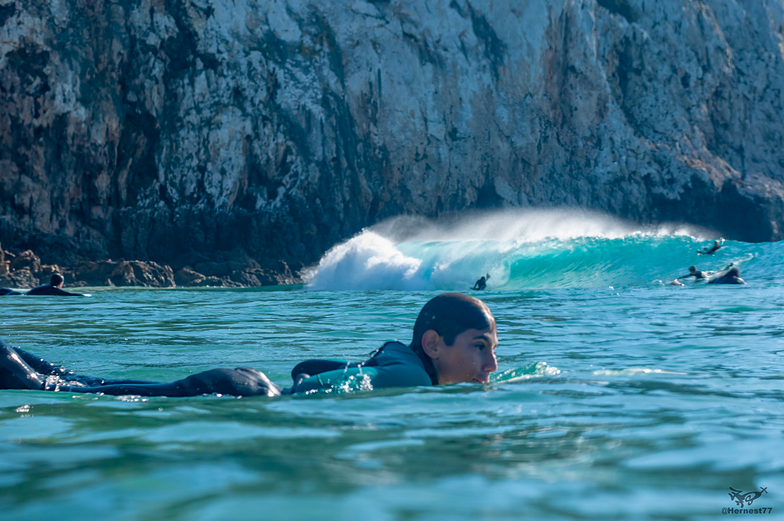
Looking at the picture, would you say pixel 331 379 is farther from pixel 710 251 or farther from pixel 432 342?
pixel 710 251

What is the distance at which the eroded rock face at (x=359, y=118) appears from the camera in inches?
1056

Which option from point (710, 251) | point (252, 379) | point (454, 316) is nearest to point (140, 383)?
point (252, 379)

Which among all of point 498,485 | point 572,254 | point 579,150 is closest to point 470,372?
point 498,485

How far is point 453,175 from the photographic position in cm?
3600

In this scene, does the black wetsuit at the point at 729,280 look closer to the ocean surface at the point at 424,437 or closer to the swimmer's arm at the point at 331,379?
the ocean surface at the point at 424,437

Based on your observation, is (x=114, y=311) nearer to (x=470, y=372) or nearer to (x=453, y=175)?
(x=470, y=372)

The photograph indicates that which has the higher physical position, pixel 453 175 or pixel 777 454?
pixel 453 175

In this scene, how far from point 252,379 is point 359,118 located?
3112 cm

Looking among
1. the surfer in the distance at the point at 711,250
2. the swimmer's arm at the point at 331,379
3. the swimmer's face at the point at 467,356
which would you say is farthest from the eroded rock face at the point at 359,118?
the swimmer's face at the point at 467,356

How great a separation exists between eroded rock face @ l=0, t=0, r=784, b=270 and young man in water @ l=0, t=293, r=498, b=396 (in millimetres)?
23268

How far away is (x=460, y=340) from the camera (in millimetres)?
3301

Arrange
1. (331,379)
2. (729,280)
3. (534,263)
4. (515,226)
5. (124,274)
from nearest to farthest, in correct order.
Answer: (331,379)
(729,280)
(534,263)
(124,274)
(515,226)

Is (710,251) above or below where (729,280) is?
above

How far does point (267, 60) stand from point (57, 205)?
1106cm
